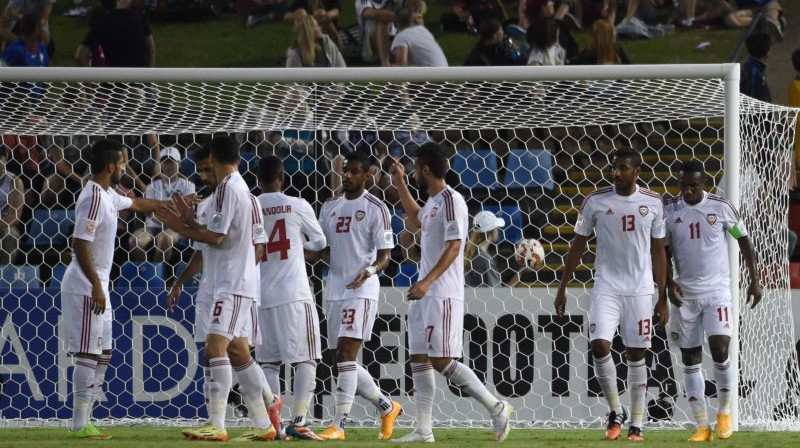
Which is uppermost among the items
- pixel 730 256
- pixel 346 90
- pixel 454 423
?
pixel 346 90

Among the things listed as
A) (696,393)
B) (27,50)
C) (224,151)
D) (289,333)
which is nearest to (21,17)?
(27,50)

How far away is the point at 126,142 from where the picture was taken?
12.8 metres

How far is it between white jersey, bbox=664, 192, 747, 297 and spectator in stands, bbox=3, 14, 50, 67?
7.93 meters

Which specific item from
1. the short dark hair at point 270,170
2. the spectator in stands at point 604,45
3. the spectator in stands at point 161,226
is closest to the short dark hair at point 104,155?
the short dark hair at point 270,170

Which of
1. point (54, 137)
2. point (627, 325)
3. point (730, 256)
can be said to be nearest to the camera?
point (627, 325)

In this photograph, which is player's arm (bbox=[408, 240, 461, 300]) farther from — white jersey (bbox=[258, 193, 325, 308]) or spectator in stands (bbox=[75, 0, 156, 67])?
spectator in stands (bbox=[75, 0, 156, 67])

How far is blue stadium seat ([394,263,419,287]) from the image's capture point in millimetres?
11789

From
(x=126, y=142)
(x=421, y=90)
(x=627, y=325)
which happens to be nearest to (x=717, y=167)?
(x=421, y=90)

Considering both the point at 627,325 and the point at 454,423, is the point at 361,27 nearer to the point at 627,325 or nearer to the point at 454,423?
the point at 454,423

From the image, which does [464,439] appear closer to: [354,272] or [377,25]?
[354,272]

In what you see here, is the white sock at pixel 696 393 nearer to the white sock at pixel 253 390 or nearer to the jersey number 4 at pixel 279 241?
the jersey number 4 at pixel 279 241

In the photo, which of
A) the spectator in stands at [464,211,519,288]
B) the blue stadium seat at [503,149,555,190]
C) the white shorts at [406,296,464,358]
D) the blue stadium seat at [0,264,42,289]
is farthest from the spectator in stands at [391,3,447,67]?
the white shorts at [406,296,464,358]

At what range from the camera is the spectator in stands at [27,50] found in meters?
15.2

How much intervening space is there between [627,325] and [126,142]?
5238mm
